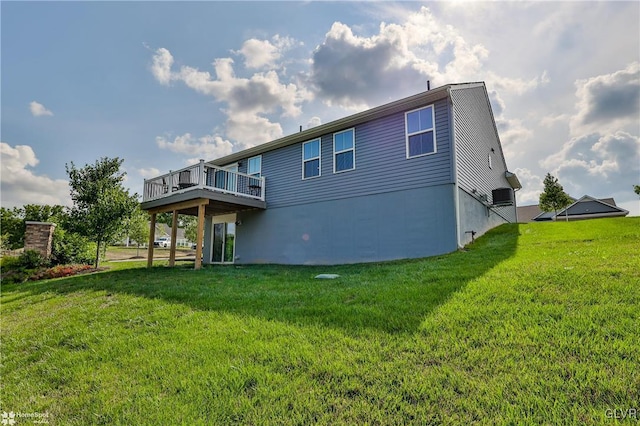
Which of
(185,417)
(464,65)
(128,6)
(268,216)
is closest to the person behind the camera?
(185,417)

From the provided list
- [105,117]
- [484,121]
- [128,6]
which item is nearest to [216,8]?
[128,6]

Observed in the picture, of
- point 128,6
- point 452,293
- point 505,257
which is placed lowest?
point 452,293

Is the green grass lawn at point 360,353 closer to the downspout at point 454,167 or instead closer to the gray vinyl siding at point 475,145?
the downspout at point 454,167

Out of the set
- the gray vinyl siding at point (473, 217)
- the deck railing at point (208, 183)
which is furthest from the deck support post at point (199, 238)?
the gray vinyl siding at point (473, 217)

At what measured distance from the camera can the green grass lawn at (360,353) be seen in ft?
6.69

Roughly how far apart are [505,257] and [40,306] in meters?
9.67

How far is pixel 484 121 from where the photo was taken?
41.8 feet

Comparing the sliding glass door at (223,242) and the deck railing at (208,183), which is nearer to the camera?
the deck railing at (208,183)

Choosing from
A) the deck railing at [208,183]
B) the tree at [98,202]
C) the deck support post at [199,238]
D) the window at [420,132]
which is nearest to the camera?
the window at [420,132]

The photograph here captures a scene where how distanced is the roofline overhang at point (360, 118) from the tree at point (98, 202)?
5.12m

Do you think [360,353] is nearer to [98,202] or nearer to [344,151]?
[344,151]

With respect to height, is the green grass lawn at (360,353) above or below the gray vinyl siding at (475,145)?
below

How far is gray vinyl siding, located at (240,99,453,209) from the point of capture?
8719 millimetres

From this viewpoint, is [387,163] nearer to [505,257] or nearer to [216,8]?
[505,257]
